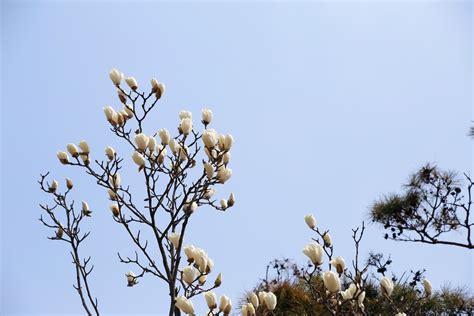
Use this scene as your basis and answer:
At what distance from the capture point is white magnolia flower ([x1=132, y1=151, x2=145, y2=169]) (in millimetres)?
1647

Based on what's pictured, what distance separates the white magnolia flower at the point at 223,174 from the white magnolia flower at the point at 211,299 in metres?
0.44

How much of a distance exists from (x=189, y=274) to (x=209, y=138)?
1.47 ft

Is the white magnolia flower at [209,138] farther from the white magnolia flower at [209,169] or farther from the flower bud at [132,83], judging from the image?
the flower bud at [132,83]

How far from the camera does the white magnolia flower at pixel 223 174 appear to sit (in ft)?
5.38

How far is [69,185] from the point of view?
79.0 inches

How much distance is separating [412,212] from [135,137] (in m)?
2.77

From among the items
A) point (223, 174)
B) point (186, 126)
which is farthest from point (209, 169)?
point (186, 126)

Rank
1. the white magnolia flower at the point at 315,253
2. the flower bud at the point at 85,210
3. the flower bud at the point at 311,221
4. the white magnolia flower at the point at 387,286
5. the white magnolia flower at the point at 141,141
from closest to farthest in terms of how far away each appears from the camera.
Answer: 1. the white magnolia flower at the point at 315,253
2. the white magnolia flower at the point at 387,286
3. the white magnolia flower at the point at 141,141
4. the flower bud at the point at 311,221
5. the flower bud at the point at 85,210

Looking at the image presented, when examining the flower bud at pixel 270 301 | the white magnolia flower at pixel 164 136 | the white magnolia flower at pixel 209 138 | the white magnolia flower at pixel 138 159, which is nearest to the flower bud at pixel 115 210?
the white magnolia flower at pixel 138 159

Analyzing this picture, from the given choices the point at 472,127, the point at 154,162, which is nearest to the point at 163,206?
the point at 154,162

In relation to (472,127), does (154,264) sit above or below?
below

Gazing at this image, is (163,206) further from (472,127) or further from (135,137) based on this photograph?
(472,127)

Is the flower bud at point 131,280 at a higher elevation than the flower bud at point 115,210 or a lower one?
lower

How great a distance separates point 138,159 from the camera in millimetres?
1646
